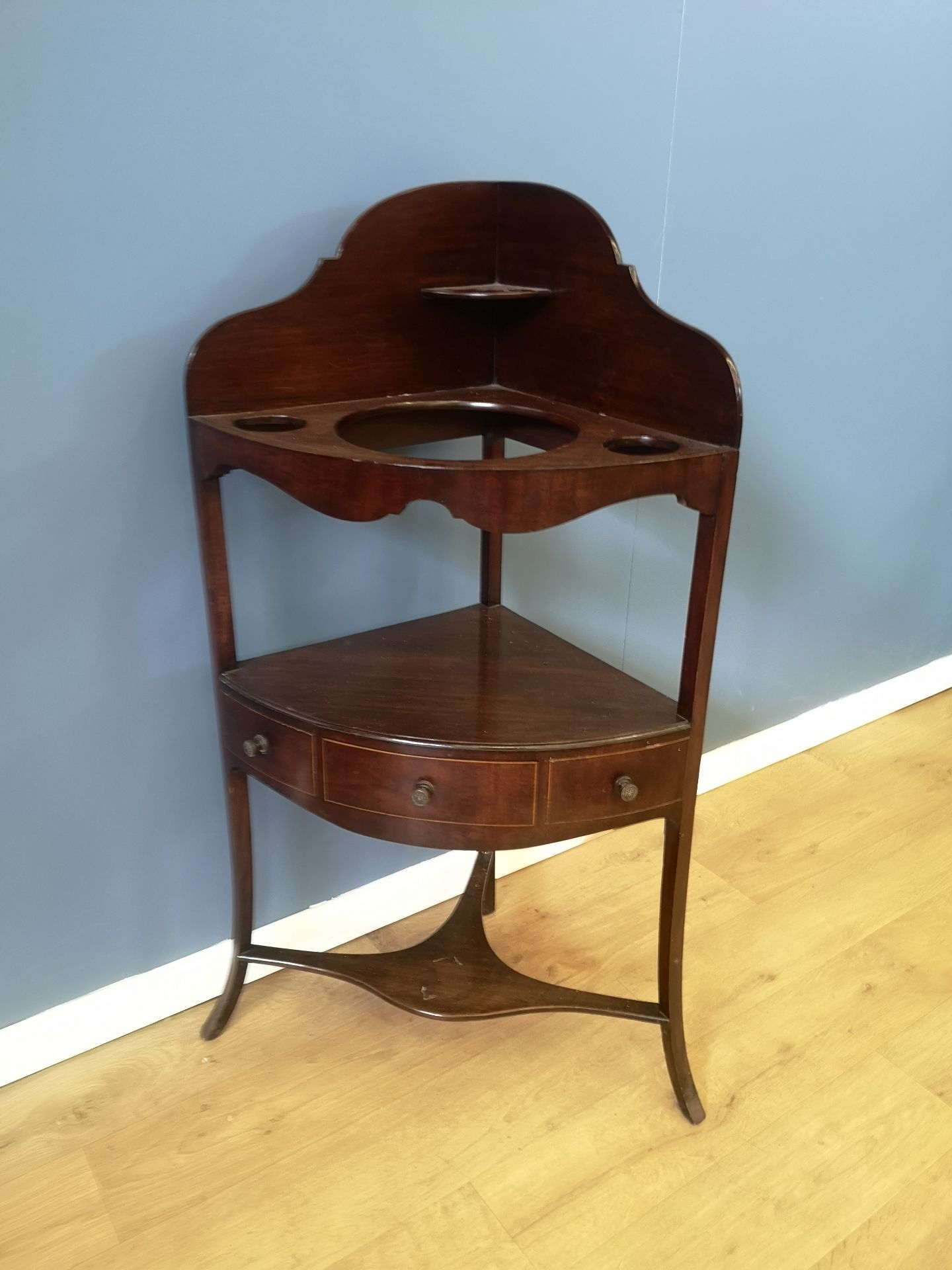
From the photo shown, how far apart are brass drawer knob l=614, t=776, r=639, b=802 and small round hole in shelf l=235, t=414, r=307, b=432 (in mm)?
563

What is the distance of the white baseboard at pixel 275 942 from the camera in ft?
4.79

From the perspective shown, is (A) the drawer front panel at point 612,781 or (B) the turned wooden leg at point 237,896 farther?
(B) the turned wooden leg at point 237,896

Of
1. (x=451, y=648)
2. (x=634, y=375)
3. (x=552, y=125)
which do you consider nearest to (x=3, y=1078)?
(x=451, y=648)

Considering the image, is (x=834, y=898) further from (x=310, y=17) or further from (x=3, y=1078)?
(x=310, y=17)

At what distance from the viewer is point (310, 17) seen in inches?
48.6

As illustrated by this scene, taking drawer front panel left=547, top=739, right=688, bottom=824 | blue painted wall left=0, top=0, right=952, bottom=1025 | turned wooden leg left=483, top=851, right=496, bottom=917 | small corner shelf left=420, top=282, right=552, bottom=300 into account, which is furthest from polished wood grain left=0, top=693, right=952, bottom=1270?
small corner shelf left=420, top=282, right=552, bottom=300

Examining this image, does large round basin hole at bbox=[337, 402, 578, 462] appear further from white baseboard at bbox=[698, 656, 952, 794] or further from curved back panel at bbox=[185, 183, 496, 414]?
white baseboard at bbox=[698, 656, 952, 794]

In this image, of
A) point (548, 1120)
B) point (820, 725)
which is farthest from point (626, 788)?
point (820, 725)

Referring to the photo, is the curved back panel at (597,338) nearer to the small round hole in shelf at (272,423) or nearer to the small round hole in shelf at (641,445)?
the small round hole in shelf at (641,445)

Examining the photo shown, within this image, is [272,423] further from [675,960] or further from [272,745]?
[675,960]

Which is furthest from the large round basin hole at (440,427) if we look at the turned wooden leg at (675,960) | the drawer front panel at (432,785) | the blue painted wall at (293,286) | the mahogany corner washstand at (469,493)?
the turned wooden leg at (675,960)

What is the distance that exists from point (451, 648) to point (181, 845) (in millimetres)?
486

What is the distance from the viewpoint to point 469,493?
105 centimetres

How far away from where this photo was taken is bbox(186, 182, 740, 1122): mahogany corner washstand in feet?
3.75
